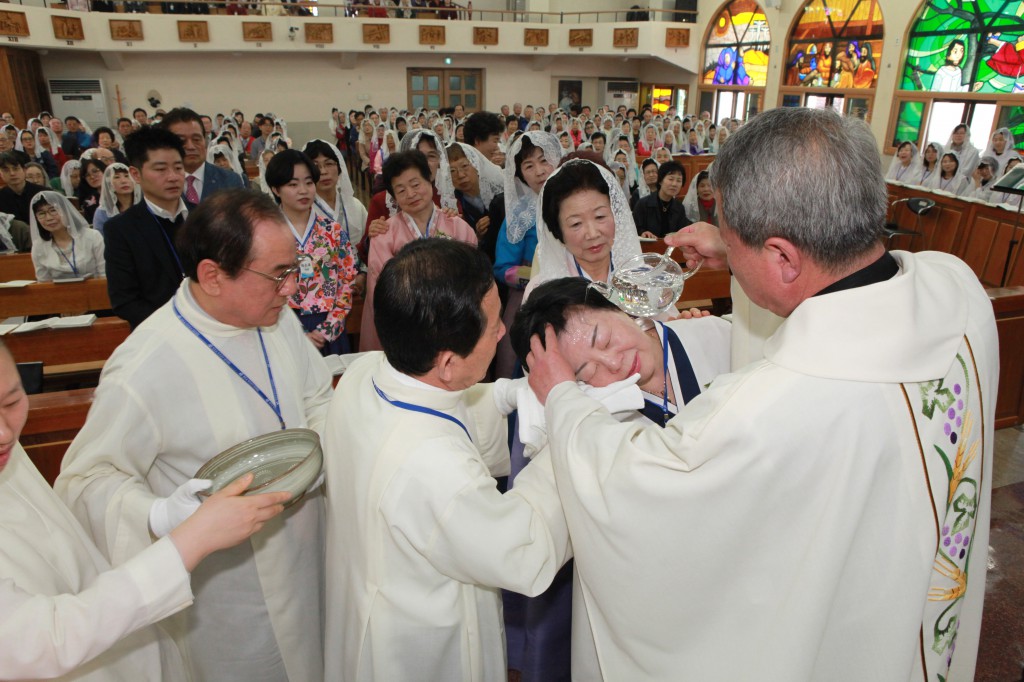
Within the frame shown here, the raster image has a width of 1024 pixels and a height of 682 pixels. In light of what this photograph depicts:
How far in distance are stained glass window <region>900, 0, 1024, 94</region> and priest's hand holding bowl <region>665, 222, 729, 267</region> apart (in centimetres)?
1448

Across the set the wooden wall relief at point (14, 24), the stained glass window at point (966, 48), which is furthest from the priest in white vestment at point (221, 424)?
the wooden wall relief at point (14, 24)

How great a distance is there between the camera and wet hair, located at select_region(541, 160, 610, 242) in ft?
8.53

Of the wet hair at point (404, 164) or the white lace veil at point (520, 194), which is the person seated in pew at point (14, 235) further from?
the white lace veil at point (520, 194)

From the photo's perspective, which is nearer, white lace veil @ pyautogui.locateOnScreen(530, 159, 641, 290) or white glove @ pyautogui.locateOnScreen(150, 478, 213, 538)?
white glove @ pyautogui.locateOnScreen(150, 478, 213, 538)

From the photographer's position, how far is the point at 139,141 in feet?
10.6

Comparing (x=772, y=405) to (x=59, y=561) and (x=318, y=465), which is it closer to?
(x=318, y=465)

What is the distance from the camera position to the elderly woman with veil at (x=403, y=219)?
3.71m

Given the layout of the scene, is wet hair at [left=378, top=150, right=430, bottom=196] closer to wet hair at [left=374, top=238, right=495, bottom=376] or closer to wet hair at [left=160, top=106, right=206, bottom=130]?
wet hair at [left=160, top=106, right=206, bottom=130]

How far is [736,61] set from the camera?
19500 mm

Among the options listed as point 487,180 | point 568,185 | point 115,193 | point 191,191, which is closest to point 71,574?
point 568,185

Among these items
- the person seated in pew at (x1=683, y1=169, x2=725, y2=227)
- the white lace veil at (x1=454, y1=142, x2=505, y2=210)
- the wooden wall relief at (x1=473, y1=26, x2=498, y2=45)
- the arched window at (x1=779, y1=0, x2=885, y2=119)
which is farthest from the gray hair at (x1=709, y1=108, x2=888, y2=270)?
the wooden wall relief at (x1=473, y1=26, x2=498, y2=45)

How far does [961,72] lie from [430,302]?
16329mm

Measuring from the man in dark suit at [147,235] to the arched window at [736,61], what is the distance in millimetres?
17928

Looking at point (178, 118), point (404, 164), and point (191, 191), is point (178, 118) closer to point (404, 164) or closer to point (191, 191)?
point (191, 191)
